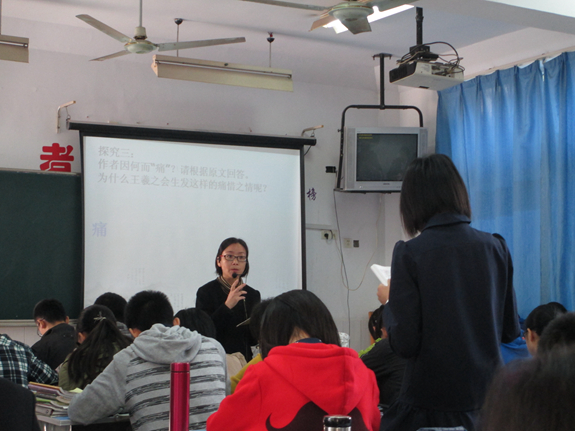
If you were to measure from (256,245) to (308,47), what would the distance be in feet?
5.71

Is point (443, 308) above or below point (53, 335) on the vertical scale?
above

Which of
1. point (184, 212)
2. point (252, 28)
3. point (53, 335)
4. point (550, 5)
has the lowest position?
point (53, 335)

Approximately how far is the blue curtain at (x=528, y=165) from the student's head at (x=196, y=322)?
2.72m

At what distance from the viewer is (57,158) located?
473cm

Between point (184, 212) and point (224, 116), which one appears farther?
point (224, 116)

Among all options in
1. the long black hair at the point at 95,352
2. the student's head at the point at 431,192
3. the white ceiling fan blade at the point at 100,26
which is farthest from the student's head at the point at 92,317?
the student's head at the point at 431,192

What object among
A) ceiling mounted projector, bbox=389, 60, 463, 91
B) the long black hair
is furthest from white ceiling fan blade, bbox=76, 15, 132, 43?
ceiling mounted projector, bbox=389, 60, 463, 91

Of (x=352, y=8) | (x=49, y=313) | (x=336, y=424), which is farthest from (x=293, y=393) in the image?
(x=49, y=313)

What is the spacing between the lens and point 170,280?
4910mm

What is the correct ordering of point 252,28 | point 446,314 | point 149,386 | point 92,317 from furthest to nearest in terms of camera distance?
point 252,28 → point 92,317 → point 149,386 → point 446,314

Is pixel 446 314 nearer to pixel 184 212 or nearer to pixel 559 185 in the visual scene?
pixel 559 185

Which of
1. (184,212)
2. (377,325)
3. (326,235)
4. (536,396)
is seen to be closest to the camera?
(536,396)

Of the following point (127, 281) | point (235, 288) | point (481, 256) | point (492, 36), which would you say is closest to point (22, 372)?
point (235, 288)

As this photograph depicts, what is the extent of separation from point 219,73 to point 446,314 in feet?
9.95
